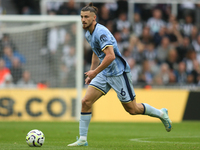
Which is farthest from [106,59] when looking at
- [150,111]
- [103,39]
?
[150,111]

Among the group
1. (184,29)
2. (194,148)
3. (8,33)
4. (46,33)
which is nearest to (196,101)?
(184,29)

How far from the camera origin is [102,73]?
22.1 feet

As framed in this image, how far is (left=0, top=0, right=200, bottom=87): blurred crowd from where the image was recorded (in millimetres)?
13945

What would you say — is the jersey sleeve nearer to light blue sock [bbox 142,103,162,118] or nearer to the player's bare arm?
the player's bare arm

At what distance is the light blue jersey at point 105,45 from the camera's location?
6.29m

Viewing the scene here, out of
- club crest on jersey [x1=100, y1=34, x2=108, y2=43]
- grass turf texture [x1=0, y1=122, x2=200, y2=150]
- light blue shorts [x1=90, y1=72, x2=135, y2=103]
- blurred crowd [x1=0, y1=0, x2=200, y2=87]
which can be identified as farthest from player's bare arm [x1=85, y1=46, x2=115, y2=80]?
blurred crowd [x1=0, y1=0, x2=200, y2=87]

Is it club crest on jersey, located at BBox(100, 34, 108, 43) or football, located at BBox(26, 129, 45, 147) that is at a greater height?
club crest on jersey, located at BBox(100, 34, 108, 43)

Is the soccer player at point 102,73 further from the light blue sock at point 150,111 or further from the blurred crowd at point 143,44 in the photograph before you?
the blurred crowd at point 143,44

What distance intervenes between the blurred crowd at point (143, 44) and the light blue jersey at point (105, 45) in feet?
24.0

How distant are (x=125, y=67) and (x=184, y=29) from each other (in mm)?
10552

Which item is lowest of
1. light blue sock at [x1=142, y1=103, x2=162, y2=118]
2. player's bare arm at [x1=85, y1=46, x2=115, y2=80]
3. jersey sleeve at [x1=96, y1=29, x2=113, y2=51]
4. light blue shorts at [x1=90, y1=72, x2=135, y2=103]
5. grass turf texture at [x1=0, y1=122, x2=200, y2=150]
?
grass turf texture at [x1=0, y1=122, x2=200, y2=150]

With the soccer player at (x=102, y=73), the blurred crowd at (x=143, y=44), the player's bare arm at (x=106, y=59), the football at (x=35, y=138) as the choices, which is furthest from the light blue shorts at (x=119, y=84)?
the blurred crowd at (x=143, y=44)

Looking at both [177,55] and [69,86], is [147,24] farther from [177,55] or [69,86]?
[69,86]

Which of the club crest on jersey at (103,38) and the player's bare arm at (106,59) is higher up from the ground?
Answer: the club crest on jersey at (103,38)
